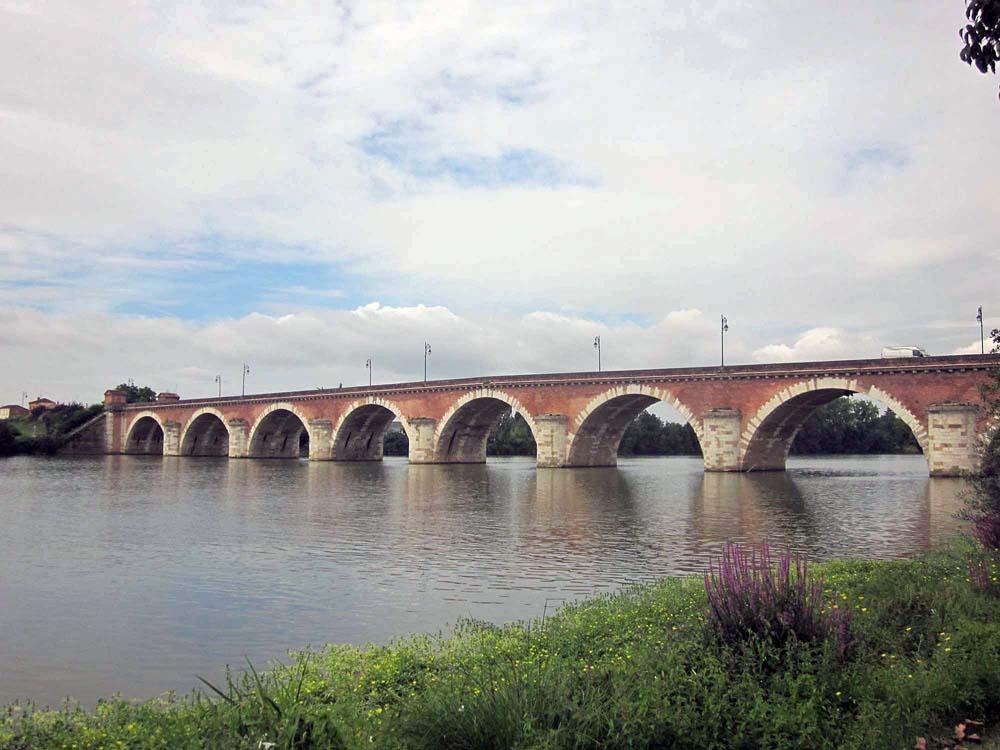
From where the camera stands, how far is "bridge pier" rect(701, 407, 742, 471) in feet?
134

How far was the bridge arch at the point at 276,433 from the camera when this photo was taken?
233 feet

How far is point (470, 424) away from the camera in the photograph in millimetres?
57875

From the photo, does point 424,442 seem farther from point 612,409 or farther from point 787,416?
point 787,416

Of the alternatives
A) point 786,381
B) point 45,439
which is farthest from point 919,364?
point 45,439

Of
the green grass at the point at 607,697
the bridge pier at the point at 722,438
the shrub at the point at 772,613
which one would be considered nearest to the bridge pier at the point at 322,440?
the bridge pier at the point at 722,438

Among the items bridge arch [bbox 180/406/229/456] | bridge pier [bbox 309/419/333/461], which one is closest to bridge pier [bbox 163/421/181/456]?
bridge arch [bbox 180/406/229/456]

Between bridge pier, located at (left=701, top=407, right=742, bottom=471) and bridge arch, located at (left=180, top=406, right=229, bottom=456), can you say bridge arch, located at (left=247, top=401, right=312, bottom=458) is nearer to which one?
bridge arch, located at (left=180, top=406, right=229, bottom=456)

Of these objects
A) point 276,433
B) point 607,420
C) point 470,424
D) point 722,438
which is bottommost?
point 276,433

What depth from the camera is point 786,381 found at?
3894 centimetres

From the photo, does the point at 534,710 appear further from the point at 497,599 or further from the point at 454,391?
the point at 454,391

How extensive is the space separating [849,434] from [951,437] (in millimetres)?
60320

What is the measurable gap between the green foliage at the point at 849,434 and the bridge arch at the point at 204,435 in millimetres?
60048

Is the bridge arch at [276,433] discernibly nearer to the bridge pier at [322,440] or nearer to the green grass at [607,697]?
the bridge pier at [322,440]

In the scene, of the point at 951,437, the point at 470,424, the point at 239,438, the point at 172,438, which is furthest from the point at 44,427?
the point at 951,437
